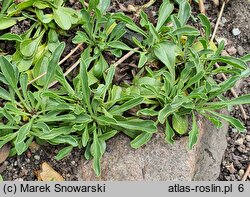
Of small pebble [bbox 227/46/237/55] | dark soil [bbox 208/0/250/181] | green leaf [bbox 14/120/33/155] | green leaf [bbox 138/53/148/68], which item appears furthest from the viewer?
small pebble [bbox 227/46/237/55]

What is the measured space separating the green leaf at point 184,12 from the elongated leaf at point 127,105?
1.89 ft

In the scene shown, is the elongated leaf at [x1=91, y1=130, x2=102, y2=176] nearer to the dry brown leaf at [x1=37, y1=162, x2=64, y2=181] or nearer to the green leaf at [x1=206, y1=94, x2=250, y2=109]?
the dry brown leaf at [x1=37, y1=162, x2=64, y2=181]

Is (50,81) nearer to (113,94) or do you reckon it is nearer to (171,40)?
(113,94)

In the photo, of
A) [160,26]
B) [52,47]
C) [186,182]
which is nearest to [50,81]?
[52,47]

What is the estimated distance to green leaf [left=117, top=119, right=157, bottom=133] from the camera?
299 cm

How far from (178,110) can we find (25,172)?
0.91m

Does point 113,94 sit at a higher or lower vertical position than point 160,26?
lower

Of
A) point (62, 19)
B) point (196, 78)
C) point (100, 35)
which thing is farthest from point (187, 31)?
point (62, 19)

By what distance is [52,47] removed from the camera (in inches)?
127

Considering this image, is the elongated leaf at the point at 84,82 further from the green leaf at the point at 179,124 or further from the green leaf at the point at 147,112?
the green leaf at the point at 179,124

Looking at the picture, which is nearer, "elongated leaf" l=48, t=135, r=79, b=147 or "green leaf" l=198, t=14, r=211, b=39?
"elongated leaf" l=48, t=135, r=79, b=147

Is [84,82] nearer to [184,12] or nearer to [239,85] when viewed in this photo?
[184,12]

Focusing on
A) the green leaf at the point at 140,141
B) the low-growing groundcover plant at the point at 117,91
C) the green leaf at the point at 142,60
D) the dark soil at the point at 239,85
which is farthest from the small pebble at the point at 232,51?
the green leaf at the point at 140,141

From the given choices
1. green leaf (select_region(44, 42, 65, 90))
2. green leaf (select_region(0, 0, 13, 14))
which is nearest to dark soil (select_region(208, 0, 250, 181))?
green leaf (select_region(44, 42, 65, 90))
